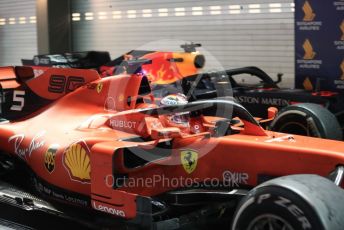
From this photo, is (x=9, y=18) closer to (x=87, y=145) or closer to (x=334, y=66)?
(x=334, y=66)

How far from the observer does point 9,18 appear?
16484 mm

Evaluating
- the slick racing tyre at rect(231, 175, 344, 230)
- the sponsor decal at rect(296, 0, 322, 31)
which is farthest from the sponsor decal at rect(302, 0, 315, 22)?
the slick racing tyre at rect(231, 175, 344, 230)

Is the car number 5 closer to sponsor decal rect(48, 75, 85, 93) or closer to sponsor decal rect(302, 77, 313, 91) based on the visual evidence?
sponsor decal rect(48, 75, 85, 93)

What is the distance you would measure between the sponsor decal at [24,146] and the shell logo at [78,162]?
480 mm

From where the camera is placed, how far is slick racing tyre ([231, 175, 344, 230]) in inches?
114

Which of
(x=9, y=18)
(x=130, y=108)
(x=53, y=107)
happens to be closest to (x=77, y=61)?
(x=53, y=107)

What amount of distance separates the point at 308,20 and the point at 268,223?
16.5 feet

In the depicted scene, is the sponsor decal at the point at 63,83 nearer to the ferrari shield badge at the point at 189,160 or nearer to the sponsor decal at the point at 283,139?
the ferrari shield badge at the point at 189,160

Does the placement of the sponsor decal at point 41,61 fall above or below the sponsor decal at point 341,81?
above

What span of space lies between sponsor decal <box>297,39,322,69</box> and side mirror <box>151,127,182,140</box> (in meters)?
4.24

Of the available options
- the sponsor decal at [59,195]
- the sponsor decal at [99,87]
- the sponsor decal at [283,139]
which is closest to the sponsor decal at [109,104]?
the sponsor decal at [99,87]

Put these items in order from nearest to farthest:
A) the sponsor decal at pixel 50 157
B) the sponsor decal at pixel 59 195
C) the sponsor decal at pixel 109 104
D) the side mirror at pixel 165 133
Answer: the side mirror at pixel 165 133, the sponsor decal at pixel 59 195, the sponsor decal at pixel 50 157, the sponsor decal at pixel 109 104

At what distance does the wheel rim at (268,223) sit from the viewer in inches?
120

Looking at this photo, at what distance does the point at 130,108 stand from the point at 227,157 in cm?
109
